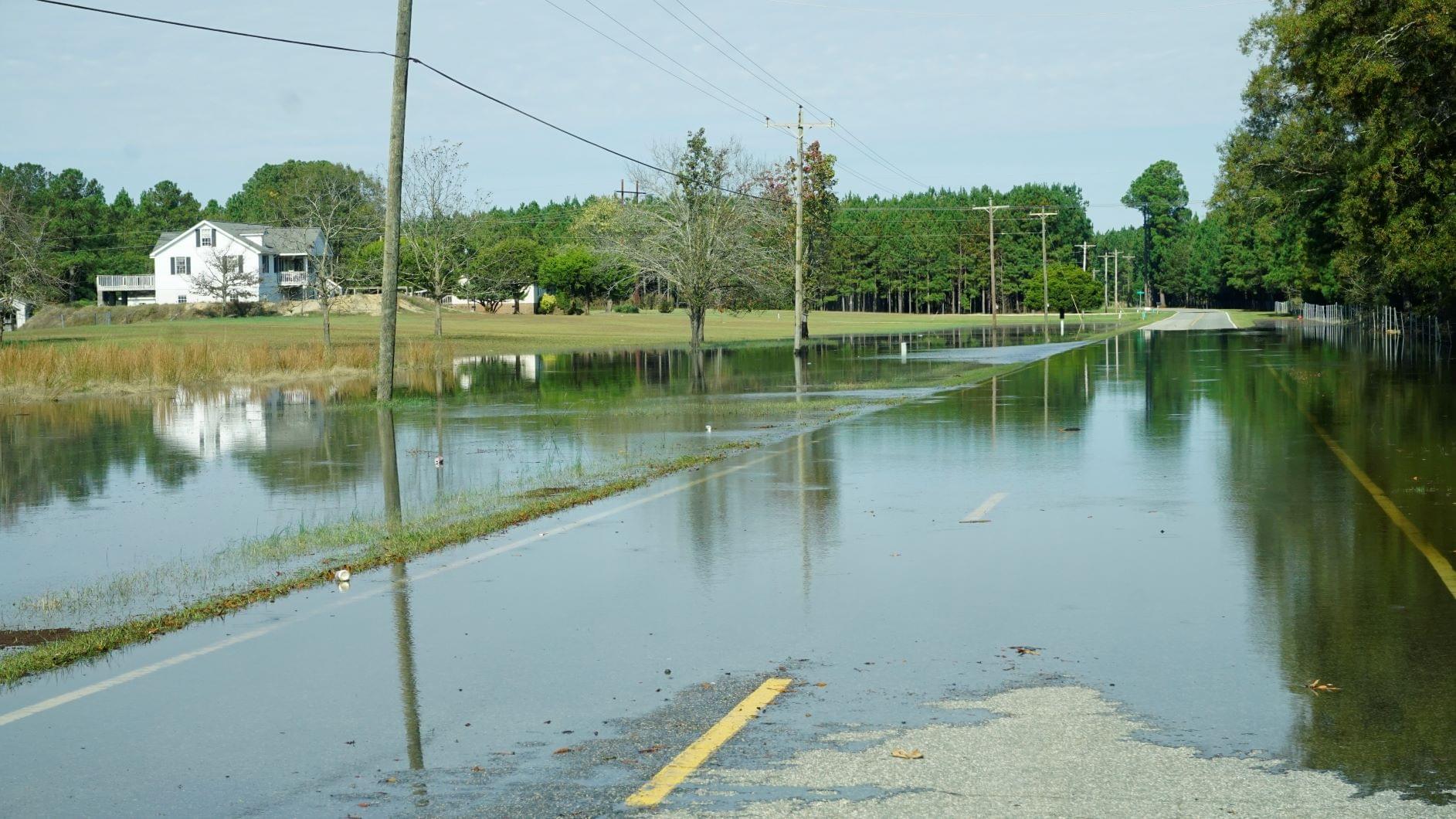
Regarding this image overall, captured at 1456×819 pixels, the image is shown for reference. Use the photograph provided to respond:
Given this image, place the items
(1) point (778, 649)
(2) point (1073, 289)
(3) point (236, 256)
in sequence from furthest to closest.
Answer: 1. (2) point (1073, 289)
2. (3) point (236, 256)
3. (1) point (778, 649)

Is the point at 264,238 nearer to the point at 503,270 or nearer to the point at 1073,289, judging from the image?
the point at 503,270

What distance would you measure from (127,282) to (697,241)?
67.7 m

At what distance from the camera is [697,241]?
65.4 metres

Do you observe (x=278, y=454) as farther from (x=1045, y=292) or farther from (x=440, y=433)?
(x=1045, y=292)

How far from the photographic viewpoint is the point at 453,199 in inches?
2987

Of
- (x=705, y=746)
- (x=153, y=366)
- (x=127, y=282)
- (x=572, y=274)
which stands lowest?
(x=705, y=746)

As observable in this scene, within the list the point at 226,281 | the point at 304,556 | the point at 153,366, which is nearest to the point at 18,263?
the point at 153,366

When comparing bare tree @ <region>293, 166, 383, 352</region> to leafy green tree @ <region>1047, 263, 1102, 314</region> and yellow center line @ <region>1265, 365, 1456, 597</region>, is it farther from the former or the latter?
leafy green tree @ <region>1047, 263, 1102, 314</region>

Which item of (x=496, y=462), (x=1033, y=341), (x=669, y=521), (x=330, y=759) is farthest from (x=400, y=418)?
(x=1033, y=341)

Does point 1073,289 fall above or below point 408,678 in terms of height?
above

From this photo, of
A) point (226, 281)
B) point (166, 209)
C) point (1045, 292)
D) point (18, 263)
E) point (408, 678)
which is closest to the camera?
point (408, 678)

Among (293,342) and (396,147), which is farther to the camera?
(293,342)

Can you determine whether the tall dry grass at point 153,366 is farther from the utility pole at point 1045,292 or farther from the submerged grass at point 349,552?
the utility pole at point 1045,292

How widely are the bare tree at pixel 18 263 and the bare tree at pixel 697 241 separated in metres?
23.8
